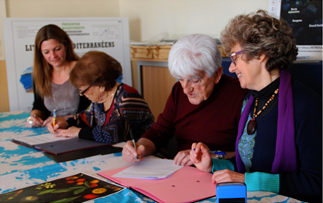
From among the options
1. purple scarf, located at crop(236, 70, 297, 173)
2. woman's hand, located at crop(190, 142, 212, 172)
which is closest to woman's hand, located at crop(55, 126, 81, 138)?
woman's hand, located at crop(190, 142, 212, 172)

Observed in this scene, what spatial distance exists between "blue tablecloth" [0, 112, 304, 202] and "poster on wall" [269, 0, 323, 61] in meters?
1.11

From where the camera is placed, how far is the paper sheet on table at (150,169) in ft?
4.73

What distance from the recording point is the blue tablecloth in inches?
48.5

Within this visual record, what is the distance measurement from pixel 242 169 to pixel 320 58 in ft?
3.02

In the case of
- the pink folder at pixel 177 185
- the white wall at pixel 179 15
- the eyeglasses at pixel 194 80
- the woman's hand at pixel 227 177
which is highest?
the white wall at pixel 179 15

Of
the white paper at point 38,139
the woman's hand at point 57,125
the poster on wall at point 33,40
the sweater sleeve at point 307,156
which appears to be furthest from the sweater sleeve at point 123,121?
the poster on wall at point 33,40

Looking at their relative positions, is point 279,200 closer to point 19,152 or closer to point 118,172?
point 118,172

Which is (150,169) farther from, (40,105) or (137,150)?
(40,105)

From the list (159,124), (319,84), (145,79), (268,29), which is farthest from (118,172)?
(145,79)

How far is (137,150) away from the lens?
66.8 inches

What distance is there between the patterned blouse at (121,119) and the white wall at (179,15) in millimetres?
1023

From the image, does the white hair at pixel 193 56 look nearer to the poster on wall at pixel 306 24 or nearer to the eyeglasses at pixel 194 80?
the eyeglasses at pixel 194 80

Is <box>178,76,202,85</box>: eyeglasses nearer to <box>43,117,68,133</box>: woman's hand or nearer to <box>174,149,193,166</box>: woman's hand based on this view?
<box>174,149,193,166</box>: woman's hand

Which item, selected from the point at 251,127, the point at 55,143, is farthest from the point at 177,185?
the point at 55,143
